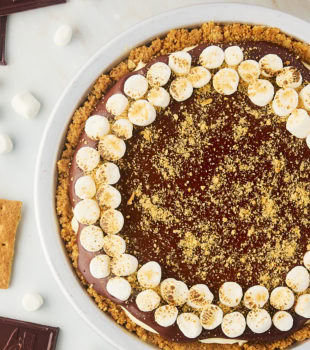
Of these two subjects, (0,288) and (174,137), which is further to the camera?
(0,288)

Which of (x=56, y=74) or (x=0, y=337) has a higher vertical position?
(x=56, y=74)

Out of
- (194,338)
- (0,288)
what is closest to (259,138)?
(194,338)

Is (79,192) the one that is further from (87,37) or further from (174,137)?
(87,37)

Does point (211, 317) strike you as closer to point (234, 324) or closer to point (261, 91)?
point (234, 324)

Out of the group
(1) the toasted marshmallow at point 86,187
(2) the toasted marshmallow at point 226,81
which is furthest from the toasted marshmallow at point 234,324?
(2) the toasted marshmallow at point 226,81

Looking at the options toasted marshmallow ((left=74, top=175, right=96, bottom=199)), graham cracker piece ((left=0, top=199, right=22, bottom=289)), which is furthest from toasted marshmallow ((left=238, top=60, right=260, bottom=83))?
graham cracker piece ((left=0, top=199, right=22, bottom=289))
